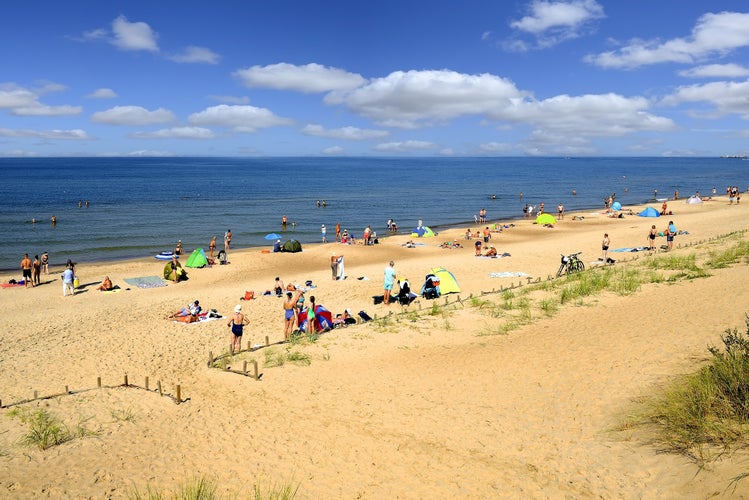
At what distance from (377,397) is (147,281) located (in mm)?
17170

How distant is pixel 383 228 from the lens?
147 ft

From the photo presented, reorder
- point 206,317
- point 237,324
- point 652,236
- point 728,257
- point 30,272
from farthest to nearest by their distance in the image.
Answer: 1. point 652,236
2. point 30,272
3. point 728,257
4. point 206,317
5. point 237,324

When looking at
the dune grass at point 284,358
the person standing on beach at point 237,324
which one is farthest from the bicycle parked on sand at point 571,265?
the person standing on beach at point 237,324

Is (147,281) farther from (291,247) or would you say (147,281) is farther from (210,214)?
(210,214)

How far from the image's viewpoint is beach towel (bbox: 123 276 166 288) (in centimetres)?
2327

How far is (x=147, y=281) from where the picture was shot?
938 inches

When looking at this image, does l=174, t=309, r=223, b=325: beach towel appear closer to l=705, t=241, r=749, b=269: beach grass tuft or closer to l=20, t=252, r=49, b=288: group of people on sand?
l=20, t=252, r=49, b=288: group of people on sand

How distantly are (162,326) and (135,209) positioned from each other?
142 feet

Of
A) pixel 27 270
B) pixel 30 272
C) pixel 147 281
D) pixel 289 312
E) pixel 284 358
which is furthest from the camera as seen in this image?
pixel 147 281

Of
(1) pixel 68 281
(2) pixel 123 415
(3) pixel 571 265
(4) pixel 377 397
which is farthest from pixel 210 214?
(4) pixel 377 397

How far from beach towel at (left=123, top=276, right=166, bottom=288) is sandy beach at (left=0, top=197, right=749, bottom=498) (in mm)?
2531

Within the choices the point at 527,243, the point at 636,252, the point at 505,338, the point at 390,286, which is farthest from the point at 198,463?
the point at 527,243

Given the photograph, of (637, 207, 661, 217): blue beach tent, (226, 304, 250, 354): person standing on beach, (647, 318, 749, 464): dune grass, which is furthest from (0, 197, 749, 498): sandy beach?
(637, 207, 661, 217): blue beach tent

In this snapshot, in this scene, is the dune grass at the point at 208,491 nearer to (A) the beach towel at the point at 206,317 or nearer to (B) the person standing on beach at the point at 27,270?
(A) the beach towel at the point at 206,317
